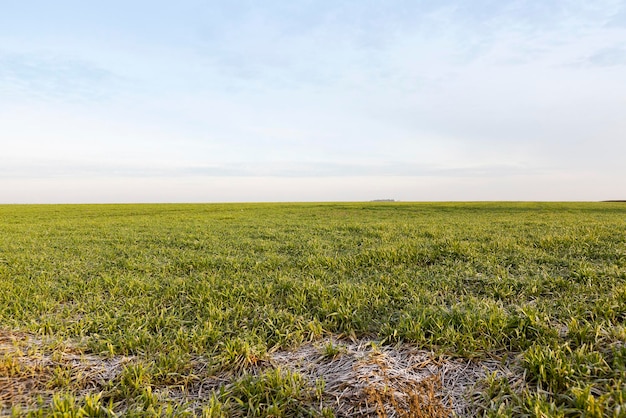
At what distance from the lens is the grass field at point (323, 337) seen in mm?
3037

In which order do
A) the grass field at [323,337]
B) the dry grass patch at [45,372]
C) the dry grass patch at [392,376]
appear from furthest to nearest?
the dry grass patch at [45,372]
the grass field at [323,337]
the dry grass patch at [392,376]

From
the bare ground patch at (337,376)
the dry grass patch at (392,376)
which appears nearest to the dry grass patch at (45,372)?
the bare ground patch at (337,376)

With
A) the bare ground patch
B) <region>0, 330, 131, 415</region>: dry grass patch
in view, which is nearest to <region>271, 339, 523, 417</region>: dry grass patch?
the bare ground patch

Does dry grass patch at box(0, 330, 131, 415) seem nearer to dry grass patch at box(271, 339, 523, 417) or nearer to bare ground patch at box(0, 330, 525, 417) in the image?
bare ground patch at box(0, 330, 525, 417)

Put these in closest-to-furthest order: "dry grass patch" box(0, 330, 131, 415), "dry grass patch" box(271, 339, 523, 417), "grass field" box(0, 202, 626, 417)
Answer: "dry grass patch" box(271, 339, 523, 417), "grass field" box(0, 202, 626, 417), "dry grass patch" box(0, 330, 131, 415)

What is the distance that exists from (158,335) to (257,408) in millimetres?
1977

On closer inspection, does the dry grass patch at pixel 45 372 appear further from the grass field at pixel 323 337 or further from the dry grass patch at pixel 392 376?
the dry grass patch at pixel 392 376

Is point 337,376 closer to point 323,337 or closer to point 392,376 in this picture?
point 392,376

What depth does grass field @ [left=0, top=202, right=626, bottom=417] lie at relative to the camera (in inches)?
120

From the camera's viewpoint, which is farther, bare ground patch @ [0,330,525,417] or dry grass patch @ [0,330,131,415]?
dry grass patch @ [0,330,131,415]

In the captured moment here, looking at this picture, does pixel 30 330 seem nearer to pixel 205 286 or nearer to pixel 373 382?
A: pixel 205 286

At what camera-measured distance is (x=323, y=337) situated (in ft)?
14.2

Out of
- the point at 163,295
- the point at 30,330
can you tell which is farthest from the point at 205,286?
the point at 30,330

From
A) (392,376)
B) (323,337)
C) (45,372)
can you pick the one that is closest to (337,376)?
(392,376)
